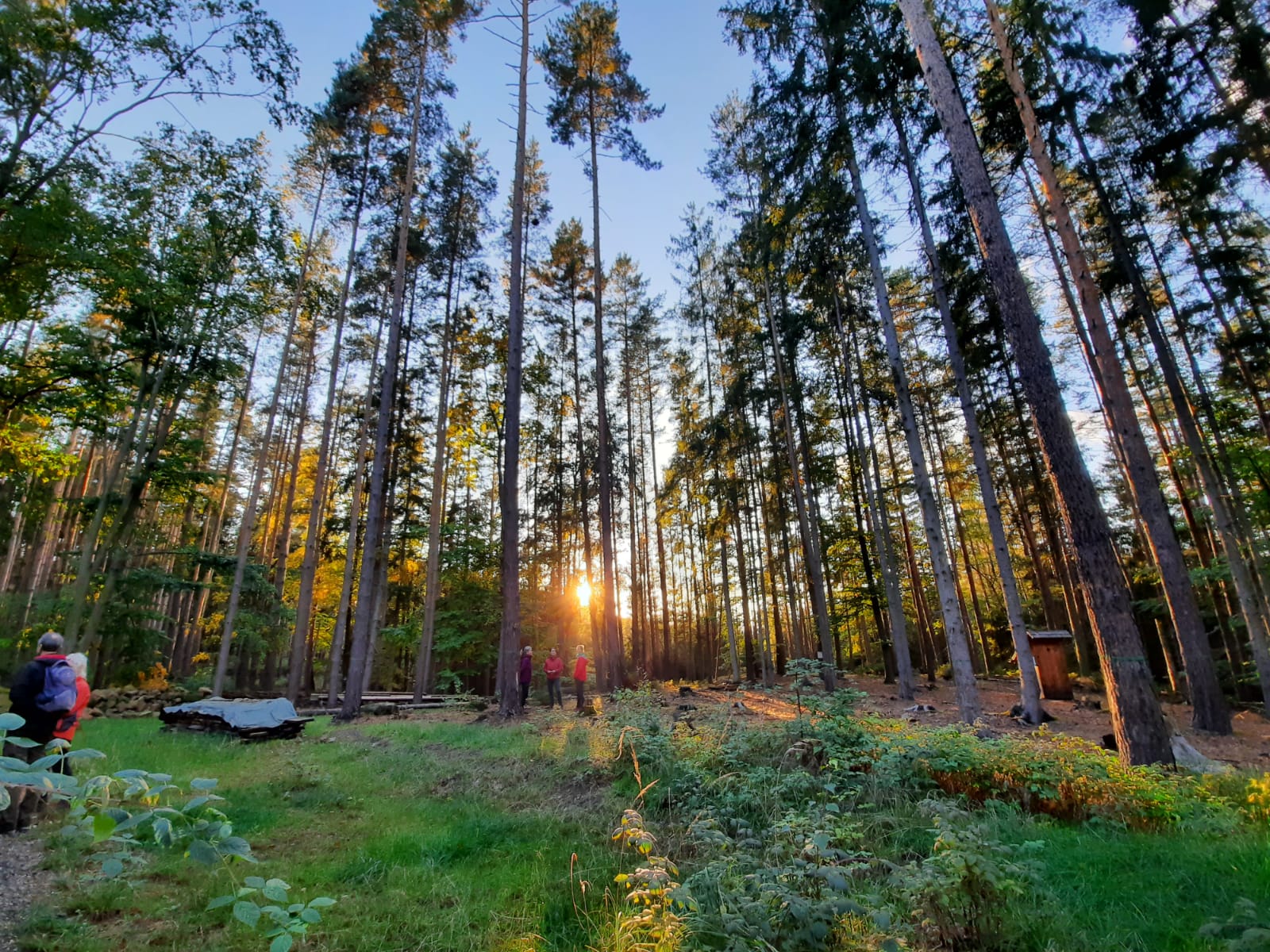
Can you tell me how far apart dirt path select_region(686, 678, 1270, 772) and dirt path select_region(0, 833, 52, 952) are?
7.22 metres

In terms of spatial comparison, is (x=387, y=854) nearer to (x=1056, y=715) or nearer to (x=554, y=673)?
(x=554, y=673)

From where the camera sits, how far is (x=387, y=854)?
4.07m

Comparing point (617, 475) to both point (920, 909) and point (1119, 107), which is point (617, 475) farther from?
point (920, 909)

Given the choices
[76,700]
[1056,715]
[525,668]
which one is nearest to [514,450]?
[525,668]

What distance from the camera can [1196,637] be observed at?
872 cm

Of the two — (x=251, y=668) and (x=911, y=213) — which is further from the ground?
(x=911, y=213)

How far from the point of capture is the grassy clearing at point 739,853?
8.60ft

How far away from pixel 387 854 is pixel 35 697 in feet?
11.0

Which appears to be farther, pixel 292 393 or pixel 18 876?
pixel 292 393

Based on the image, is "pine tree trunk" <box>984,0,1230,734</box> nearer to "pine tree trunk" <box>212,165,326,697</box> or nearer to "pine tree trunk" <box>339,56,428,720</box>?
"pine tree trunk" <box>339,56,428,720</box>

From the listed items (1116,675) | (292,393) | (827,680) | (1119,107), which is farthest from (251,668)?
(1119,107)

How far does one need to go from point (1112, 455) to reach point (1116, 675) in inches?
663

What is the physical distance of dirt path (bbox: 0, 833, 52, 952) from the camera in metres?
2.95

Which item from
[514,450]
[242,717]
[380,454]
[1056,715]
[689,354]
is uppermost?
[689,354]
